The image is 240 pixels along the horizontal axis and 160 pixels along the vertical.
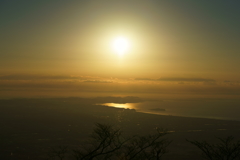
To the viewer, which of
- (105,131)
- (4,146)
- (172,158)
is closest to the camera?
(105,131)

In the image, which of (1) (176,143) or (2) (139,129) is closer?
(1) (176,143)

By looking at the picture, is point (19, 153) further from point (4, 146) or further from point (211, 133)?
point (211, 133)

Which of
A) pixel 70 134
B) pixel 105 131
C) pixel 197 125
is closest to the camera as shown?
pixel 105 131

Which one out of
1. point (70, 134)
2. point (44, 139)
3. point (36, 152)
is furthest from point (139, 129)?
point (36, 152)

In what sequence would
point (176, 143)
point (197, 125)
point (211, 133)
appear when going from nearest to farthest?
point (176, 143) < point (211, 133) < point (197, 125)

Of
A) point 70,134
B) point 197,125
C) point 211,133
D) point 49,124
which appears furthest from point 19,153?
point 197,125

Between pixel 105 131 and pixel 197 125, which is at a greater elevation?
pixel 105 131

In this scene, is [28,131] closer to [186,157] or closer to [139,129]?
[139,129]

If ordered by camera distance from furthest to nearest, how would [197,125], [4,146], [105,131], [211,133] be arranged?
[197,125] → [211,133] → [4,146] → [105,131]

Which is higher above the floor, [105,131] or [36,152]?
[105,131]
